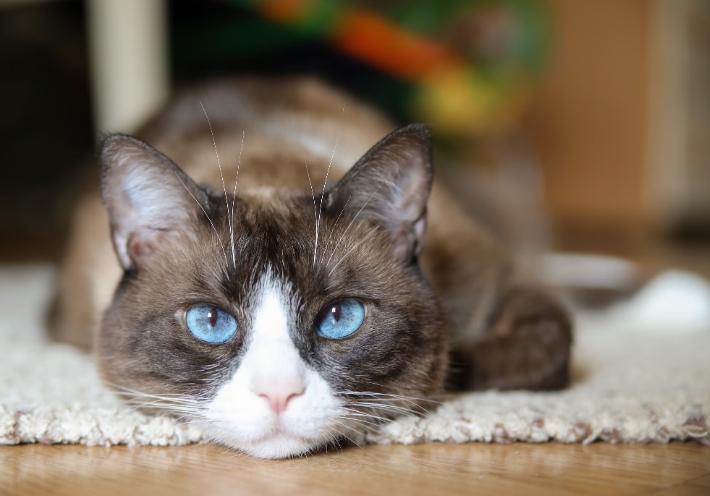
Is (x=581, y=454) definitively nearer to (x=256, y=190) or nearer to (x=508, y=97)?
(x=256, y=190)

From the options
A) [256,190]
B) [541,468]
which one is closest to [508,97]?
[256,190]

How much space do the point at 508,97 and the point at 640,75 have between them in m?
2.42

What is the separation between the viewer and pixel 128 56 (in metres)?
3.69

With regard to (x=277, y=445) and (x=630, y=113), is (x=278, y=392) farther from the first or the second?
(x=630, y=113)

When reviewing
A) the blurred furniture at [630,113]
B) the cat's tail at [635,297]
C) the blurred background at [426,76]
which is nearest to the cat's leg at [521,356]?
the cat's tail at [635,297]

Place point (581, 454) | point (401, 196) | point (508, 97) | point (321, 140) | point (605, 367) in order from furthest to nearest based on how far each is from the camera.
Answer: point (508, 97) < point (321, 140) < point (605, 367) < point (401, 196) < point (581, 454)

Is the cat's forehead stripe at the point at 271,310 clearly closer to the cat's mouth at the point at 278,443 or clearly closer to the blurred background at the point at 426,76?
the cat's mouth at the point at 278,443

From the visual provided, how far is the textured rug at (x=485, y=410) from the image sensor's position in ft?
3.80

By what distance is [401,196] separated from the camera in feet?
4.22

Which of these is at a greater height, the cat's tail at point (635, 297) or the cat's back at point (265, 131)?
the cat's back at point (265, 131)

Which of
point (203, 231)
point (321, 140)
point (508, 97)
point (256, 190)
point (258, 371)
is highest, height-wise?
point (508, 97)

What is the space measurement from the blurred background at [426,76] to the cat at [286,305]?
4.11ft

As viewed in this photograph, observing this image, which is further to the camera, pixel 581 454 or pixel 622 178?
pixel 622 178

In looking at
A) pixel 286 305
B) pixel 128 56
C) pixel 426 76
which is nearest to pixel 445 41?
pixel 426 76
